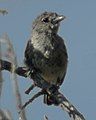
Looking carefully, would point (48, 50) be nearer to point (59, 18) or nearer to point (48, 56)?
point (48, 56)

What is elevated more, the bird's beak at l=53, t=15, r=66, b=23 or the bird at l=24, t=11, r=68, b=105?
the bird's beak at l=53, t=15, r=66, b=23

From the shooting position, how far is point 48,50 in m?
4.54

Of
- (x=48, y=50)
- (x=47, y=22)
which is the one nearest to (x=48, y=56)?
(x=48, y=50)

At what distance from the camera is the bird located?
434cm

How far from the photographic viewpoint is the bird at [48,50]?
4344 mm

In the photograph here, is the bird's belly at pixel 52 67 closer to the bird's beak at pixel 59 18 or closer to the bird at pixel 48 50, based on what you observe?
the bird at pixel 48 50

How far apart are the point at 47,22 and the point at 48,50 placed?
1.18 ft

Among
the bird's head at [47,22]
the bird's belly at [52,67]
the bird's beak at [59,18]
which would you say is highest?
the bird's beak at [59,18]

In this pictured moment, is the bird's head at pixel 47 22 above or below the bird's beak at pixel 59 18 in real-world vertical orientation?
below

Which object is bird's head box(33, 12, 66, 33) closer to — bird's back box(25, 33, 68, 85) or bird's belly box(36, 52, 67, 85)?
bird's back box(25, 33, 68, 85)

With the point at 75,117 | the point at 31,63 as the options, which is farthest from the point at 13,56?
the point at 31,63

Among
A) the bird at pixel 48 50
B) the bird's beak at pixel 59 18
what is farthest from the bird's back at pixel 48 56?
the bird's beak at pixel 59 18

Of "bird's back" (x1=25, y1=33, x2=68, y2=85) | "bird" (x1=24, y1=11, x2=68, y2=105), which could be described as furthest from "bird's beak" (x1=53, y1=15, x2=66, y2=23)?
"bird's back" (x1=25, y1=33, x2=68, y2=85)

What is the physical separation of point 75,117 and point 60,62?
290cm
